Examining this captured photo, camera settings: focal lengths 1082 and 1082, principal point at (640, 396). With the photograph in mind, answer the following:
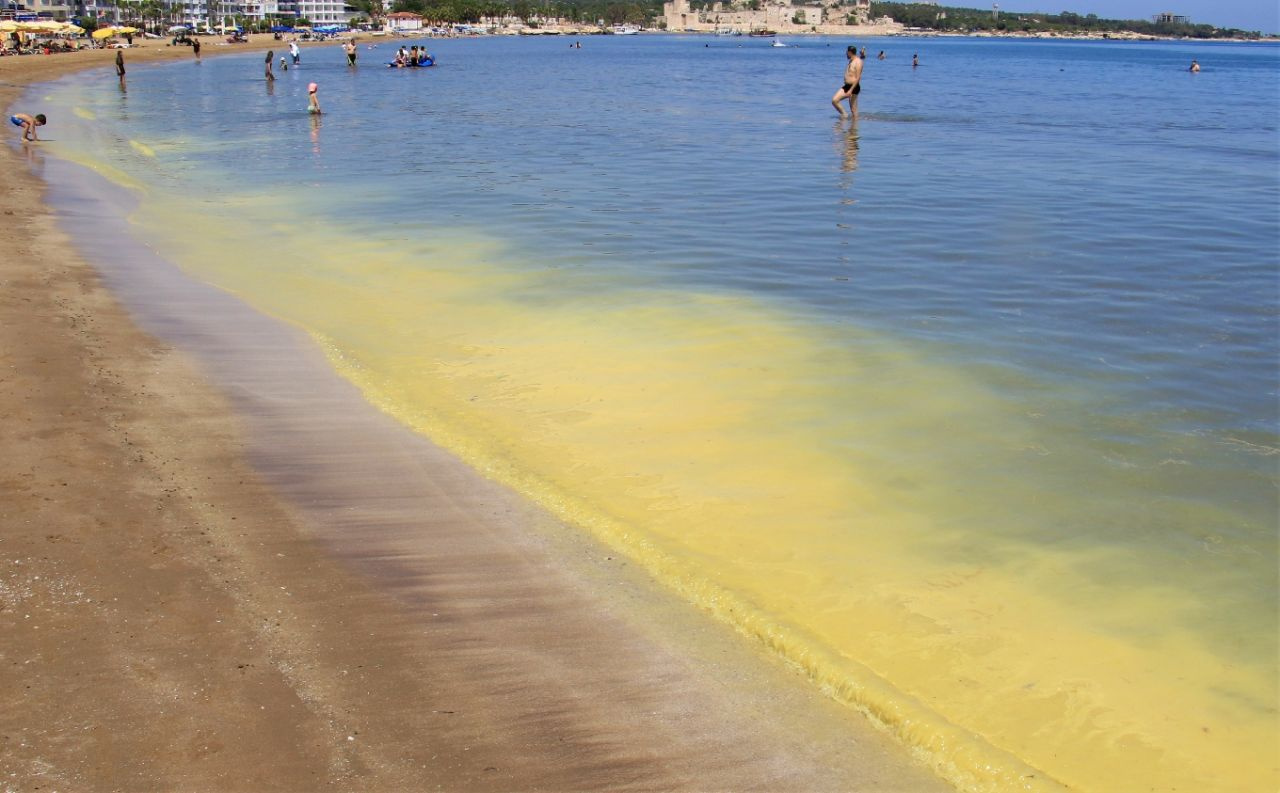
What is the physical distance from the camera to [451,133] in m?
30.1

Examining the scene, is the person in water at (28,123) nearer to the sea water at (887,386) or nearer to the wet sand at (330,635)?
the sea water at (887,386)

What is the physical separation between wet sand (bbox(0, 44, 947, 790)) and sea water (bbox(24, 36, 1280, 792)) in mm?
507

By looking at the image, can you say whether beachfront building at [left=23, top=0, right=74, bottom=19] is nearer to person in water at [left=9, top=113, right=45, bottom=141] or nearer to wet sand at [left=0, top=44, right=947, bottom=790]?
Result: person in water at [left=9, top=113, right=45, bottom=141]

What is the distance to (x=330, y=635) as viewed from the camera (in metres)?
4.95

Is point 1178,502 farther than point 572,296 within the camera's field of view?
No

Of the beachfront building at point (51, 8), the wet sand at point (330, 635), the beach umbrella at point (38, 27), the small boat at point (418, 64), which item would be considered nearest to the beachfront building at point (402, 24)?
the beachfront building at point (51, 8)


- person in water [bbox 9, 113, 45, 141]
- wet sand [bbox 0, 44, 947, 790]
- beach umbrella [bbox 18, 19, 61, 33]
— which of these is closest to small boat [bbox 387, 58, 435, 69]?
beach umbrella [bbox 18, 19, 61, 33]

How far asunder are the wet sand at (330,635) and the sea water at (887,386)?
51 centimetres

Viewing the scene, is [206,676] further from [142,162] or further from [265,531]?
[142,162]

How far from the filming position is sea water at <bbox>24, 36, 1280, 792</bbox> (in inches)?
204

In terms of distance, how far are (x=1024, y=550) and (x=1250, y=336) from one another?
5.79 m

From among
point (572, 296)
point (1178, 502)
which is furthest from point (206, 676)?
point (572, 296)

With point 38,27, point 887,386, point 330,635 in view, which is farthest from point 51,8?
point 330,635

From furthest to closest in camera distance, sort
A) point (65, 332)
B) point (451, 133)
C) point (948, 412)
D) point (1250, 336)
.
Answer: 1. point (451, 133)
2. point (1250, 336)
3. point (65, 332)
4. point (948, 412)
